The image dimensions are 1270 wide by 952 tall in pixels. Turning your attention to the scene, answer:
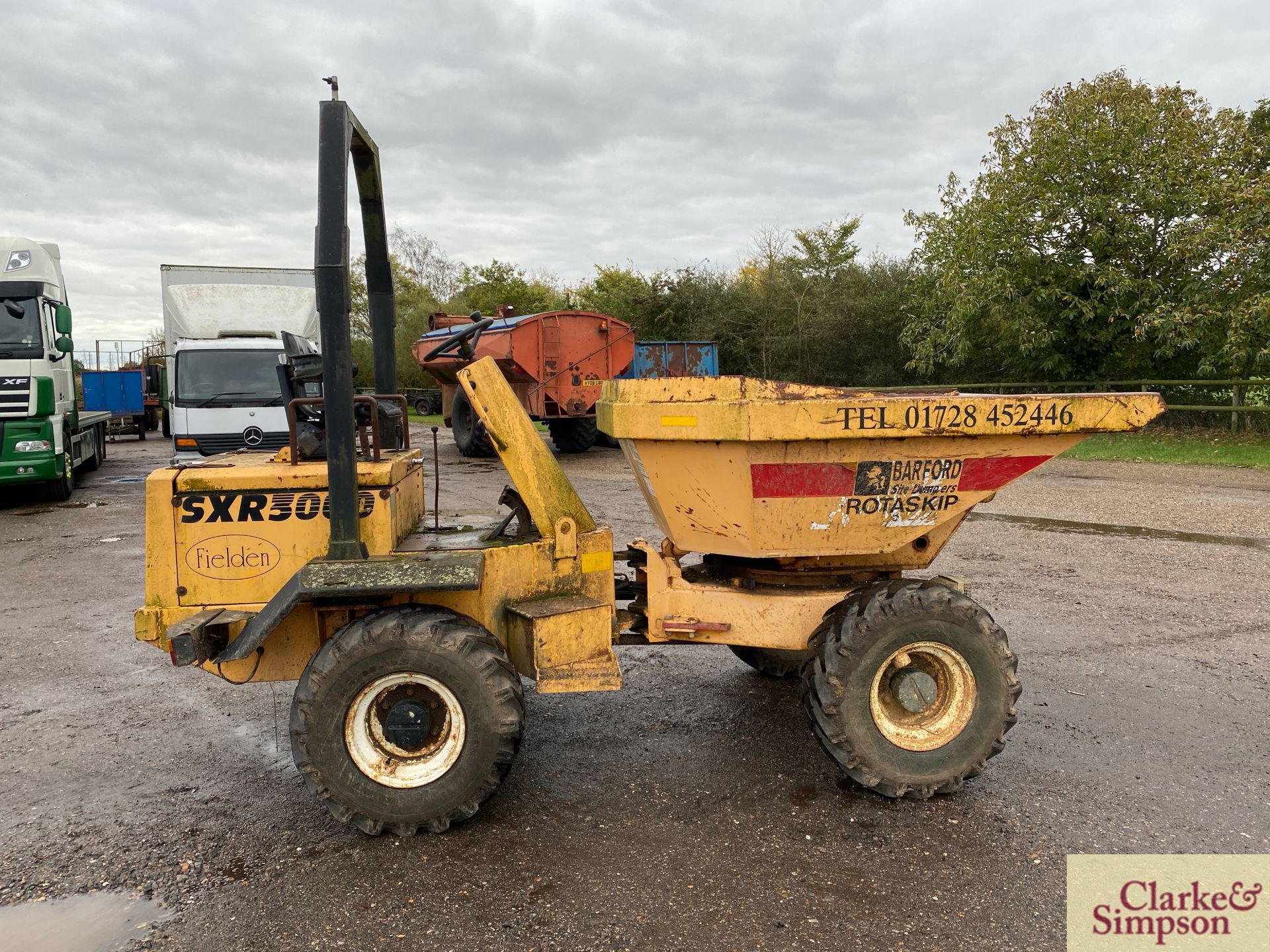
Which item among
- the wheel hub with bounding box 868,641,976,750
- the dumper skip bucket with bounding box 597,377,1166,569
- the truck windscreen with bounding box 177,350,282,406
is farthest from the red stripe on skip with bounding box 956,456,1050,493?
the truck windscreen with bounding box 177,350,282,406

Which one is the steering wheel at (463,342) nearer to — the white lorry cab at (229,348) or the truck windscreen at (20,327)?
the white lorry cab at (229,348)

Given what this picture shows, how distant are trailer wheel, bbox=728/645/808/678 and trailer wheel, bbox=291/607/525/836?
1728 mm

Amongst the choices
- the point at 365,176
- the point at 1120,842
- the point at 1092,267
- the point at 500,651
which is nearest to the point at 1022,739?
the point at 1120,842

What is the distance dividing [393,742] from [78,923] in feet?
3.43

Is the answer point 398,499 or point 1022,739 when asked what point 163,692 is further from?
point 1022,739

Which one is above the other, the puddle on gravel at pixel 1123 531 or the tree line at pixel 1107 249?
the tree line at pixel 1107 249

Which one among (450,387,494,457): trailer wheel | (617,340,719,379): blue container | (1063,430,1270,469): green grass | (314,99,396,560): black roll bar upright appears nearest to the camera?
(314,99,396,560): black roll bar upright

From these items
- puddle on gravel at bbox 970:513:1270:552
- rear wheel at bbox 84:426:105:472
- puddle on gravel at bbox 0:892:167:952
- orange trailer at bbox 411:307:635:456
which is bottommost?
puddle on gravel at bbox 0:892:167:952

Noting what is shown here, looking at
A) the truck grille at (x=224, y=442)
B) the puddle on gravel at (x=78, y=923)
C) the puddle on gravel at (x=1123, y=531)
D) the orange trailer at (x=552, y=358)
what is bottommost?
the puddle on gravel at (x=78, y=923)

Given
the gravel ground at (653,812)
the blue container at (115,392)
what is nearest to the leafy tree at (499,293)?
the blue container at (115,392)

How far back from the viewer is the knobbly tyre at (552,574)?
10.2 ft

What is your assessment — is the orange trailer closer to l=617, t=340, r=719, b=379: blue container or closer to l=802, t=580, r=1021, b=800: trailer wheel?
l=617, t=340, r=719, b=379: blue container

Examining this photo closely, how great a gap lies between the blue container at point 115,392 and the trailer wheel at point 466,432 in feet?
38.4

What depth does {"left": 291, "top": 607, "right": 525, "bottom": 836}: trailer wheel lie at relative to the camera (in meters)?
3.09
